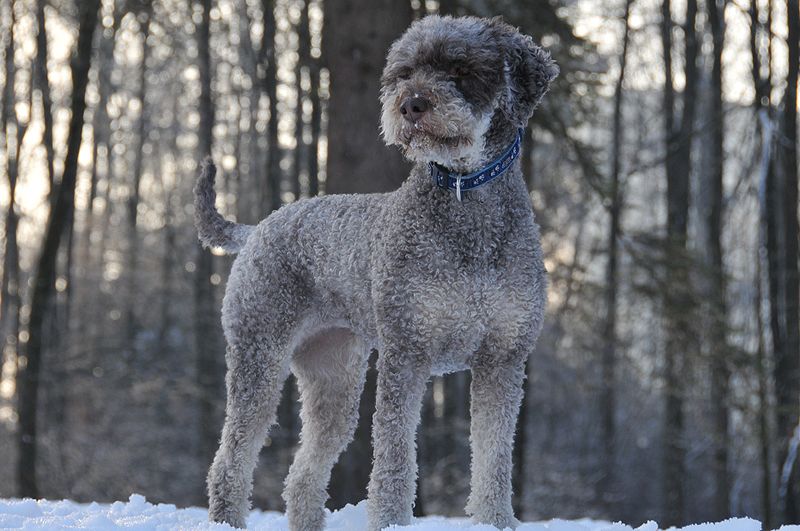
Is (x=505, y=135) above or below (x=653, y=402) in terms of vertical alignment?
above

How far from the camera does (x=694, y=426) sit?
17.7 m

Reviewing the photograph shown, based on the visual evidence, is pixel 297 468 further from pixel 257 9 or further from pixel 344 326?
pixel 257 9

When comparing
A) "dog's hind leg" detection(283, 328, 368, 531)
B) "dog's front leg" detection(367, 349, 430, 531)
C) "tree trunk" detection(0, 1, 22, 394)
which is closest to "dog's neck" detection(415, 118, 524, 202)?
"dog's front leg" detection(367, 349, 430, 531)

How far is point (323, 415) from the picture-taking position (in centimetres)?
434

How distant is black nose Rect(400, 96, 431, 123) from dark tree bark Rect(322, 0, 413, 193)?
2920mm

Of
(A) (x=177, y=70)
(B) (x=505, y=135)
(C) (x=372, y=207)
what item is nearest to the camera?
(B) (x=505, y=135)

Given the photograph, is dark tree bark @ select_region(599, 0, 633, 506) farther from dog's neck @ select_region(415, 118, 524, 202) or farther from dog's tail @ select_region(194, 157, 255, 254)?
dog's neck @ select_region(415, 118, 524, 202)

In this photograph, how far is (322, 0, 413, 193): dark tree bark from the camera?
20.6 feet

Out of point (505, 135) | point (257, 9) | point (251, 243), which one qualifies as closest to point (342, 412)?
point (251, 243)

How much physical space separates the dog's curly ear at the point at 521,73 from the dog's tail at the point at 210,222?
1603 mm

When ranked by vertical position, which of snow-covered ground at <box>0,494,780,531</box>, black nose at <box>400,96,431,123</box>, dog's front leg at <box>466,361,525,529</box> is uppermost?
black nose at <box>400,96,431,123</box>

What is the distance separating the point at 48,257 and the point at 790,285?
25.0 feet

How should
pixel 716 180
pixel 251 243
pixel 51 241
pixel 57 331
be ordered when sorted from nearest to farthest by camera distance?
pixel 251 243, pixel 51 241, pixel 716 180, pixel 57 331

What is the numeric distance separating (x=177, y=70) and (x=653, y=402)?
40.7ft
